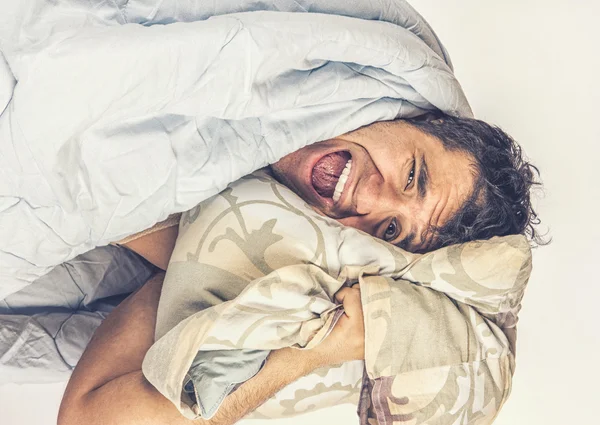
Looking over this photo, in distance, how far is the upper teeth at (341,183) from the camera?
1221 mm

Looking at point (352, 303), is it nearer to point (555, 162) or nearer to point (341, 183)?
point (341, 183)

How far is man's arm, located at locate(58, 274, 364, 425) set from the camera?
0.91 metres

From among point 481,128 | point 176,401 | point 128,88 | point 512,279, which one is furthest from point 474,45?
point 176,401

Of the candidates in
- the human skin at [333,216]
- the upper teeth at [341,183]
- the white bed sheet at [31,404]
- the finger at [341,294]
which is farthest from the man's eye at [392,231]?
the white bed sheet at [31,404]

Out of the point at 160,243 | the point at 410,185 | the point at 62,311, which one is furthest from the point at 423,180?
the point at 62,311

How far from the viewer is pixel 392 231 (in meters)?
1.26

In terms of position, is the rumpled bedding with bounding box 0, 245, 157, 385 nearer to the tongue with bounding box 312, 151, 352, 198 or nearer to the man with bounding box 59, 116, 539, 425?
the man with bounding box 59, 116, 539, 425

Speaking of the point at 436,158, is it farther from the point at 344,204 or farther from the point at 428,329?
the point at 428,329

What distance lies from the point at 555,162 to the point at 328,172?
1.66 ft

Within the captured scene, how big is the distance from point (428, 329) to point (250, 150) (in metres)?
0.40

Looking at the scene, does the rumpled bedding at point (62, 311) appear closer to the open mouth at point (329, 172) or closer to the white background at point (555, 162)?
the open mouth at point (329, 172)

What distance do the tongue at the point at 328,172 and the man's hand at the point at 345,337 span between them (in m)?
0.33

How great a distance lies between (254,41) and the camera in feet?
3.04

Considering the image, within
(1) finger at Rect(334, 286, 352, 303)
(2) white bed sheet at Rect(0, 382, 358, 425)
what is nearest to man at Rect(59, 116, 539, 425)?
(1) finger at Rect(334, 286, 352, 303)
